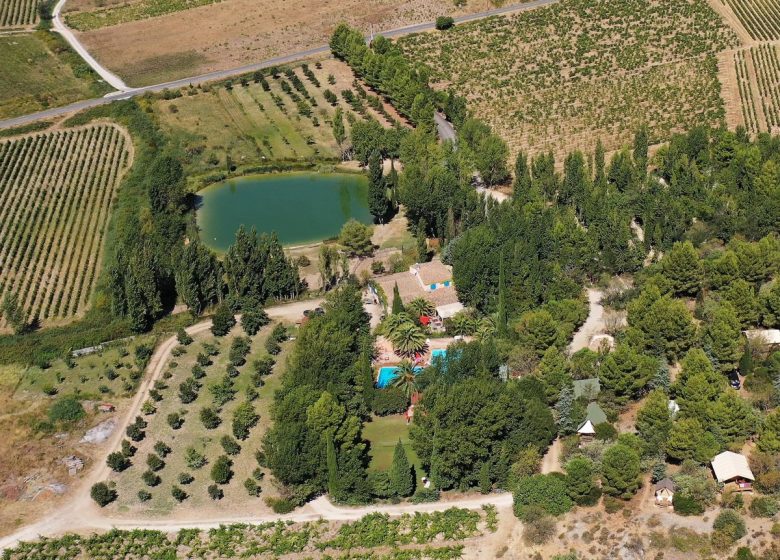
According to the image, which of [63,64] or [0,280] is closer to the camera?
[0,280]

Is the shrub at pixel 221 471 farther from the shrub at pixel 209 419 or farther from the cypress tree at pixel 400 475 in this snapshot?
the cypress tree at pixel 400 475

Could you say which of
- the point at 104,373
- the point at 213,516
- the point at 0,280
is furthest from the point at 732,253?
the point at 0,280

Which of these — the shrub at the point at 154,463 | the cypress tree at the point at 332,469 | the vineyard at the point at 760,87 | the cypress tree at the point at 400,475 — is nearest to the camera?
the cypress tree at the point at 332,469

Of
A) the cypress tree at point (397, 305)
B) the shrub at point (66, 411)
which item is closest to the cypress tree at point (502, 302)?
the cypress tree at point (397, 305)

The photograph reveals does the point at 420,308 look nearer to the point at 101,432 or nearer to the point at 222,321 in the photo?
the point at 222,321

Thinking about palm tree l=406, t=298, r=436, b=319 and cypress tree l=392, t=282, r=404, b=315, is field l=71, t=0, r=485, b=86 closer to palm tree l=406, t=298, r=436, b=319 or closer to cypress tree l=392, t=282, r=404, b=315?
palm tree l=406, t=298, r=436, b=319

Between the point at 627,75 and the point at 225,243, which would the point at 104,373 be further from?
the point at 627,75

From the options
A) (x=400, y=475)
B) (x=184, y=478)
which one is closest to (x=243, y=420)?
(x=184, y=478)
